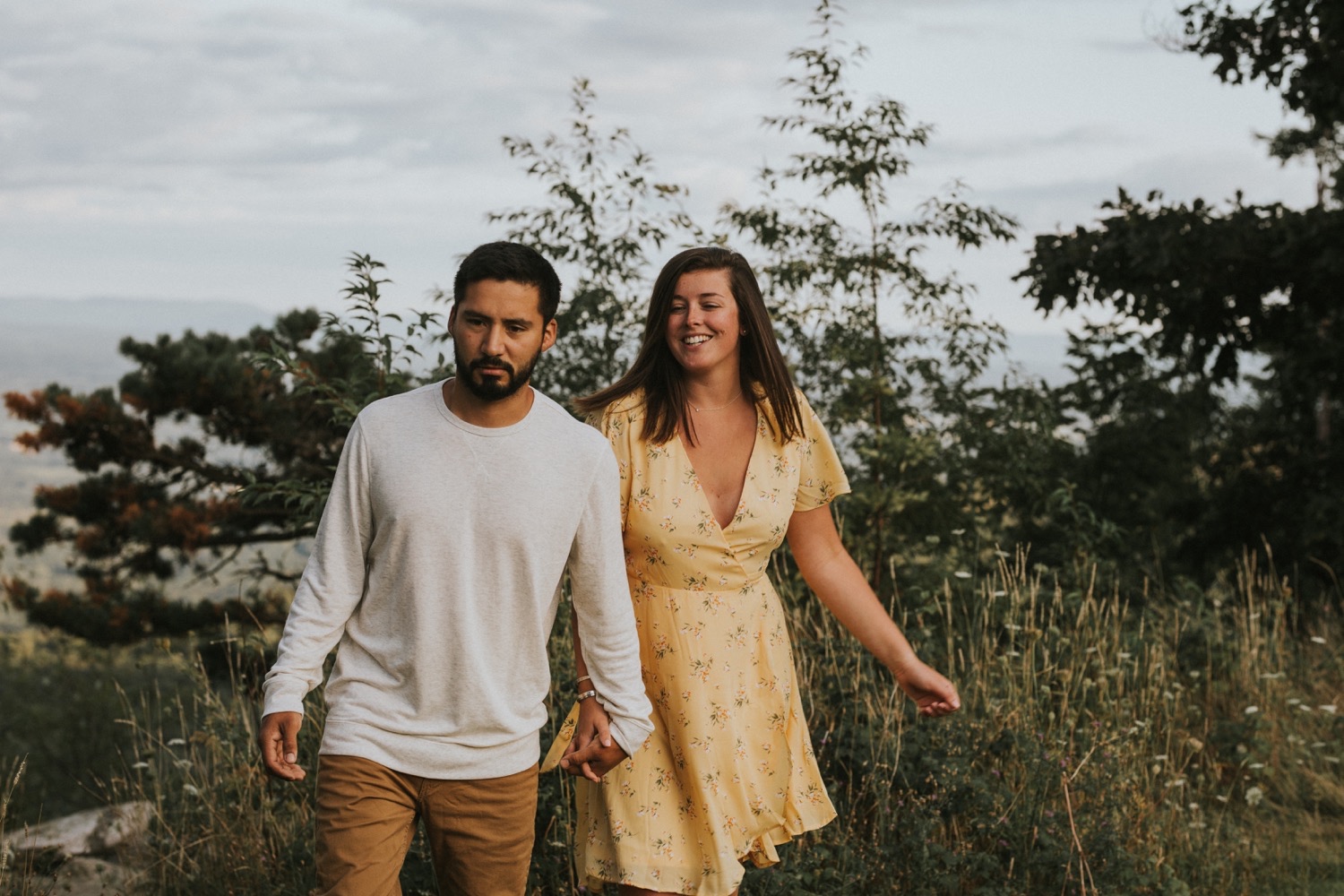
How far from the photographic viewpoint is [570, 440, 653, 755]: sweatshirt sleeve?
2.61 metres

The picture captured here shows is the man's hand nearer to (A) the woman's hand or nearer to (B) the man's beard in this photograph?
(B) the man's beard

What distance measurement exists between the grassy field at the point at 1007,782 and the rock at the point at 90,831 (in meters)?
0.11

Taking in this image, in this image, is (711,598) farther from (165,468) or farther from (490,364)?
(165,468)

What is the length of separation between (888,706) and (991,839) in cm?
60

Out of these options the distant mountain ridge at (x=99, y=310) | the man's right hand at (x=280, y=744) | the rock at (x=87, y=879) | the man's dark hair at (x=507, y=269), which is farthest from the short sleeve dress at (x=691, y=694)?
the distant mountain ridge at (x=99, y=310)

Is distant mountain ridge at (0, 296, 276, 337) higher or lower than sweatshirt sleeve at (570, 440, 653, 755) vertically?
higher

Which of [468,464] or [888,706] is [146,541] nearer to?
[888,706]

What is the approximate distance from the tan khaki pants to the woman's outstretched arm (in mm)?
1011

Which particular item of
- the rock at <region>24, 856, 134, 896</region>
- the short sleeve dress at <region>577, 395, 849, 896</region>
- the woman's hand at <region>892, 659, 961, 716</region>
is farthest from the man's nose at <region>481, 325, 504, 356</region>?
the rock at <region>24, 856, 134, 896</region>

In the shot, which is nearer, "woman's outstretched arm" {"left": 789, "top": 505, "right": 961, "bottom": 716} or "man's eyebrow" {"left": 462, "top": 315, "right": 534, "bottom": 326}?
"man's eyebrow" {"left": 462, "top": 315, "right": 534, "bottom": 326}

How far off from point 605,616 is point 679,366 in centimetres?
77

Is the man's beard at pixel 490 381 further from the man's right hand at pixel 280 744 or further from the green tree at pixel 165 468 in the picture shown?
the green tree at pixel 165 468

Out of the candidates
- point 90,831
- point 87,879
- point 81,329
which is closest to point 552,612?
point 87,879

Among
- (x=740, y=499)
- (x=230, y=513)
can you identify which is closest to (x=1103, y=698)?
(x=740, y=499)
